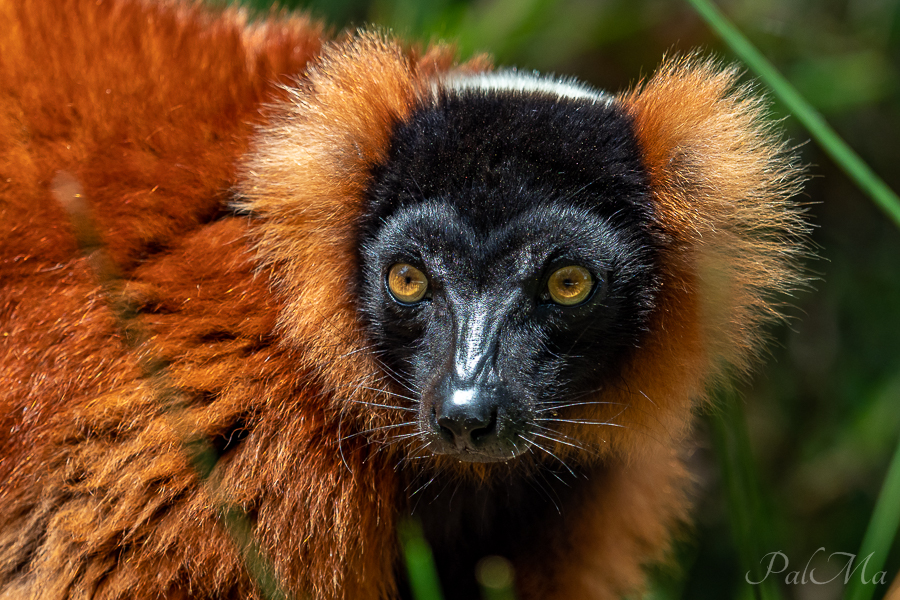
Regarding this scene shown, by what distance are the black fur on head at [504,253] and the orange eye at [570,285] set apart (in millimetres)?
13

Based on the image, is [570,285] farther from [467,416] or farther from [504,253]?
[467,416]

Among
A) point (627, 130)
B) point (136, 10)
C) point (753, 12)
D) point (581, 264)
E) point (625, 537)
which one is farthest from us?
point (753, 12)

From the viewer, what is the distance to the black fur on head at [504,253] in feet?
6.48

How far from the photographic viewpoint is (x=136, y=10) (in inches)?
99.1

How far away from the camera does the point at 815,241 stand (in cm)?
405

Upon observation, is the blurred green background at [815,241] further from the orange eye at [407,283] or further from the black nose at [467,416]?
the black nose at [467,416]

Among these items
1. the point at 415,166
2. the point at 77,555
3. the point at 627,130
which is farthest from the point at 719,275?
the point at 77,555

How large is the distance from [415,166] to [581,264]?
47 centimetres

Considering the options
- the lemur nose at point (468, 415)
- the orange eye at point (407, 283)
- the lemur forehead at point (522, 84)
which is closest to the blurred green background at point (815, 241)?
the lemur forehead at point (522, 84)

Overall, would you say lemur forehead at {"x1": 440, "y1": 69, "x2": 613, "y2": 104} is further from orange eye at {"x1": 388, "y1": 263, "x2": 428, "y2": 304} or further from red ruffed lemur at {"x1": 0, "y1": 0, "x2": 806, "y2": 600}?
orange eye at {"x1": 388, "y1": 263, "x2": 428, "y2": 304}

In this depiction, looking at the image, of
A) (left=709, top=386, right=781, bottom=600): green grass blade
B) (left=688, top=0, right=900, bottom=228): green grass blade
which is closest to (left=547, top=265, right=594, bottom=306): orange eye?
(left=709, top=386, right=781, bottom=600): green grass blade

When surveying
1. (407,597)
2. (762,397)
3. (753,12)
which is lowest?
(407,597)

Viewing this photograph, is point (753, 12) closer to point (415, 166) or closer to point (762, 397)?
point (762, 397)

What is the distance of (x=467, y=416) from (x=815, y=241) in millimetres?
2806
